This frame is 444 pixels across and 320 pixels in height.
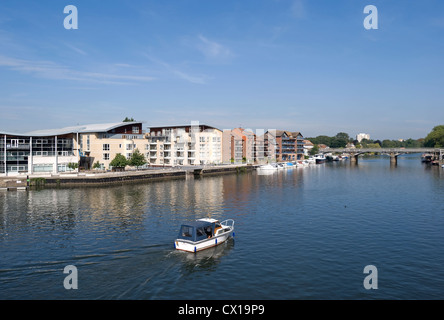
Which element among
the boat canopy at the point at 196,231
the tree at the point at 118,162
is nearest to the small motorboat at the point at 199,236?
the boat canopy at the point at 196,231

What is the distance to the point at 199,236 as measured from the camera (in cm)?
3250

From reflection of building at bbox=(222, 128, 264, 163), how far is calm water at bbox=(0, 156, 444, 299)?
266ft

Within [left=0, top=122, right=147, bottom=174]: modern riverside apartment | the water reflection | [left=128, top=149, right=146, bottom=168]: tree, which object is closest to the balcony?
[left=0, top=122, right=147, bottom=174]: modern riverside apartment

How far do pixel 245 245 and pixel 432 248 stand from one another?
19.1 metres

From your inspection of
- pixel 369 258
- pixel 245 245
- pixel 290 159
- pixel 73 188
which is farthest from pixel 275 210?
pixel 290 159

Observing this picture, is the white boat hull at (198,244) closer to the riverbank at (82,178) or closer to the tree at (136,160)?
the riverbank at (82,178)

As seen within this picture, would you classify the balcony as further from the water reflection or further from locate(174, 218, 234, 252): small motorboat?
the water reflection

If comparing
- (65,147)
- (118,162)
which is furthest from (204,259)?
(65,147)

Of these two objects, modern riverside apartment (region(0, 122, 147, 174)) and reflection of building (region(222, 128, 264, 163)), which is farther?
reflection of building (region(222, 128, 264, 163))

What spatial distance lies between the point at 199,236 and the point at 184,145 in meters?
99.3

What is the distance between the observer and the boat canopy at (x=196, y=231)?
32.2 meters

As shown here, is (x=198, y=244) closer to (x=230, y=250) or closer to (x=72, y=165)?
(x=230, y=250)

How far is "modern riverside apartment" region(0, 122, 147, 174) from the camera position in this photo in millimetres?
92188
